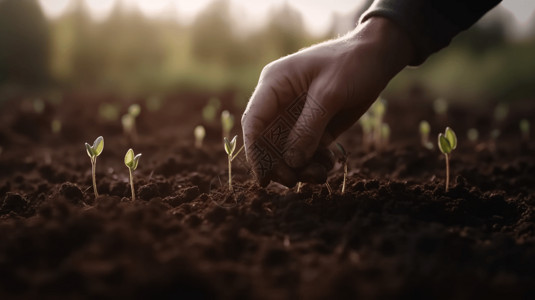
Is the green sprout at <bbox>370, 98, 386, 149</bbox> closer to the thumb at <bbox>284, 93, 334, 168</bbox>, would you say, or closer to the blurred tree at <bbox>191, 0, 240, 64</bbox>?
the thumb at <bbox>284, 93, 334, 168</bbox>

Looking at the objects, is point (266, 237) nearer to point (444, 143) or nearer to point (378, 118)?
point (444, 143)

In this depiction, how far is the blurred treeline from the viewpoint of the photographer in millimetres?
11703

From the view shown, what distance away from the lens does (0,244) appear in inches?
62.8

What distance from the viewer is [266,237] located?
1.76m

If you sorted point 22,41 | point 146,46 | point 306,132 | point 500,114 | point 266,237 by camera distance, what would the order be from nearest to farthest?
point 266,237, point 306,132, point 500,114, point 22,41, point 146,46

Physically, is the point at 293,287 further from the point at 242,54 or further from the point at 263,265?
the point at 242,54

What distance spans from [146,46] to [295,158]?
11178 millimetres

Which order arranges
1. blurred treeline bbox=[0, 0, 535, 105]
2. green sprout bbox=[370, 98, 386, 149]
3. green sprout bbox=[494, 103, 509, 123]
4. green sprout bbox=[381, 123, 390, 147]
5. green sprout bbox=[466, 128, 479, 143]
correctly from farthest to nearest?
1. blurred treeline bbox=[0, 0, 535, 105]
2. green sprout bbox=[494, 103, 509, 123]
3. green sprout bbox=[466, 128, 479, 143]
4. green sprout bbox=[381, 123, 390, 147]
5. green sprout bbox=[370, 98, 386, 149]

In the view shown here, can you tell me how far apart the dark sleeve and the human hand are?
8 centimetres

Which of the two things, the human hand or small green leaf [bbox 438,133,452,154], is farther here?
small green leaf [bbox 438,133,452,154]

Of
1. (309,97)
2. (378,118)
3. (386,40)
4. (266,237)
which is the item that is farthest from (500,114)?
(266,237)

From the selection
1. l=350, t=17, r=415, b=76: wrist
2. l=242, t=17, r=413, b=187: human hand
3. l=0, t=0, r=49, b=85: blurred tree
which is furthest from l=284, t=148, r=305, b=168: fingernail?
l=0, t=0, r=49, b=85: blurred tree

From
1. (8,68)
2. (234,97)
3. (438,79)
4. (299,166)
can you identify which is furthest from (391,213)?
(8,68)

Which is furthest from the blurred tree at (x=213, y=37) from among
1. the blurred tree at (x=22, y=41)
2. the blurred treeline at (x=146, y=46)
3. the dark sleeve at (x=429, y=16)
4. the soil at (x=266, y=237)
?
the dark sleeve at (x=429, y=16)
